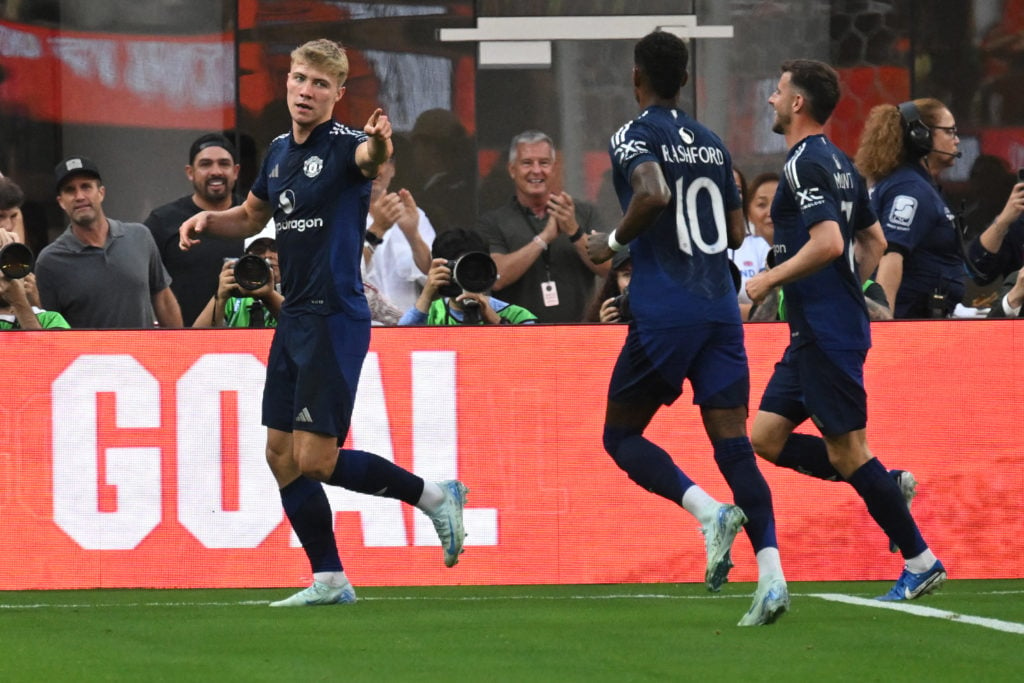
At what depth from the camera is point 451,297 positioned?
9695 millimetres

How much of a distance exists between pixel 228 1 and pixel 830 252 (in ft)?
23.1

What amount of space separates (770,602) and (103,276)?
4.66 metres

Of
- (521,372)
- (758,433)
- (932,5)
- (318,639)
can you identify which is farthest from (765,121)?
(318,639)

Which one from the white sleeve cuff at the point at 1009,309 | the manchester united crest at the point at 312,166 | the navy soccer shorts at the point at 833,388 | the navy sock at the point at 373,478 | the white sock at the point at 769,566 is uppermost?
the manchester united crest at the point at 312,166

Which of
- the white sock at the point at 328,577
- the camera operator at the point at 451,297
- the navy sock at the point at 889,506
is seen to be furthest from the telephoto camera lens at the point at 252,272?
the navy sock at the point at 889,506

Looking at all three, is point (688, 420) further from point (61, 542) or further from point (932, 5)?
point (932, 5)

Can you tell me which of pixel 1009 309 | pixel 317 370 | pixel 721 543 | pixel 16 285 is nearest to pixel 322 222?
pixel 317 370

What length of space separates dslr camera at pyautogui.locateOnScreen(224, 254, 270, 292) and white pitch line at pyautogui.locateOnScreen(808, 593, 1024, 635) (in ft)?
9.52

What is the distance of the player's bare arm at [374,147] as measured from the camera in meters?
7.25

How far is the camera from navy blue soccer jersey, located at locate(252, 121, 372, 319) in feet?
25.0

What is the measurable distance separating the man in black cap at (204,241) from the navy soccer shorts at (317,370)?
300 centimetres

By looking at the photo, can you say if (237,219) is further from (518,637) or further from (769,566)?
(769,566)

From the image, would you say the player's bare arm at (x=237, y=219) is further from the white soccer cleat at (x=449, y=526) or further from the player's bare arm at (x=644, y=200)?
the player's bare arm at (x=644, y=200)

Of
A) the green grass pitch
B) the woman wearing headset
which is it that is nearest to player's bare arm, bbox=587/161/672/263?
the green grass pitch
